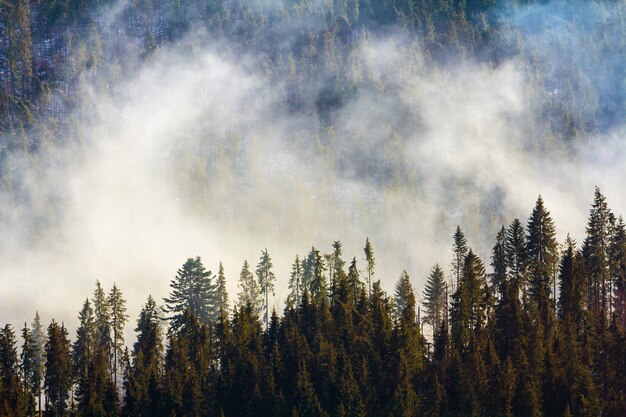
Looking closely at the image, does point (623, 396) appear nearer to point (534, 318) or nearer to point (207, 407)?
point (534, 318)

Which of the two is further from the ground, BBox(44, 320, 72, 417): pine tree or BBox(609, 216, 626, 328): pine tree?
BBox(609, 216, 626, 328): pine tree

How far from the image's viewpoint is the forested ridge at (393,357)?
246ft

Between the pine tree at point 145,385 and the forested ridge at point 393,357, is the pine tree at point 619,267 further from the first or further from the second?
the pine tree at point 145,385

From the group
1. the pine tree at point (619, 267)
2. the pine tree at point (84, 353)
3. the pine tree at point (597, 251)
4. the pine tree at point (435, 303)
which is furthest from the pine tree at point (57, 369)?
the pine tree at point (619, 267)

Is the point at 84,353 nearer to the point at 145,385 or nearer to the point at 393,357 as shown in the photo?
the point at 145,385

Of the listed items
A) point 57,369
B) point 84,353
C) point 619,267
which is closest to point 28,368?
point 57,369

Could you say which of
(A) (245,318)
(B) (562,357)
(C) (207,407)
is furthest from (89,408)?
(B) (562,357)

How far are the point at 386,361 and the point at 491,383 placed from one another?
10253 millimetres

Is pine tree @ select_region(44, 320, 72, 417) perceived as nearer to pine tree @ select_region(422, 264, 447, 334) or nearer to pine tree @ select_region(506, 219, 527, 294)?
pine tree @ select_region(422, 264, 447, 334)

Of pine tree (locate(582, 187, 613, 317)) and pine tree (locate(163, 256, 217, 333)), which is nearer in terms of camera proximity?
pine tree (locate(582, 187, 613, 317))

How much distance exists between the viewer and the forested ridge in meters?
75.1

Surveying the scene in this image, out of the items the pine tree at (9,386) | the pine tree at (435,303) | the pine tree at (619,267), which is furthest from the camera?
the pine tree at (435,303)

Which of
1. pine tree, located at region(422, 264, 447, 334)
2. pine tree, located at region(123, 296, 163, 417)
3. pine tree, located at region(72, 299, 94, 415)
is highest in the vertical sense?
pine tree, located at region(422, 264, 447, 334)

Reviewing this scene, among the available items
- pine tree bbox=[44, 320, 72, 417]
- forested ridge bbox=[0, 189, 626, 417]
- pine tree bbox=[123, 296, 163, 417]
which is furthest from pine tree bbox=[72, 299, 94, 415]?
pine tree bbox=[123, 296, 163, 417]
